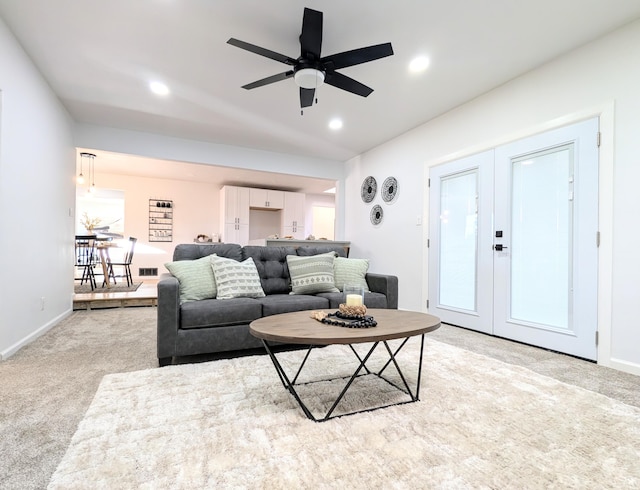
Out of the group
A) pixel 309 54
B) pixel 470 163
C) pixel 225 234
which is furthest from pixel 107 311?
pixel 470 163

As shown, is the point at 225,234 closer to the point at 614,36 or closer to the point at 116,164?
the point at 116,164

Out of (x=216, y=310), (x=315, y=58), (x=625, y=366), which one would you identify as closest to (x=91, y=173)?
(x=216, y=310)

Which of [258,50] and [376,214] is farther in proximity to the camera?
[376,214]

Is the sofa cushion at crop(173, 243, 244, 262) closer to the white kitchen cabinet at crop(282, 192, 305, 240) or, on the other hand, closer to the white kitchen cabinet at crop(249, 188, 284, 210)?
the white kitchen cabinet at crop(249, 188, 284, 210)

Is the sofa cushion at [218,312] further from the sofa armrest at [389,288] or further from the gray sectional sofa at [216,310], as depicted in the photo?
the sofa armrest at [389,288]

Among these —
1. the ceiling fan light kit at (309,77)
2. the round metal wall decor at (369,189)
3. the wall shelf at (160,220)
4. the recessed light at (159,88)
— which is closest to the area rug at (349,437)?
the ceiling fan light kit at (309,77)

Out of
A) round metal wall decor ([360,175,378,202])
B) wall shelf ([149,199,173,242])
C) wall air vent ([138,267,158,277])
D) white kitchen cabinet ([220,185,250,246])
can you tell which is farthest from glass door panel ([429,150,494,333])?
wall air vent ([138,267,158,277])

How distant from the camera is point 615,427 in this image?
61.3 inches

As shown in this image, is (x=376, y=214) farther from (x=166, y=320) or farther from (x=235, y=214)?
(x=235, y=214)

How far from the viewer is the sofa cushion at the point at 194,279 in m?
2.64

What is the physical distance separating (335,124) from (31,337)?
4.10 meters

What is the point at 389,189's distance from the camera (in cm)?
508

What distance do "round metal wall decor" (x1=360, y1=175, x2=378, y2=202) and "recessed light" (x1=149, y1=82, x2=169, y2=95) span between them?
3267 millimetres

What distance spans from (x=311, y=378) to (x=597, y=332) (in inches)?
91.0
